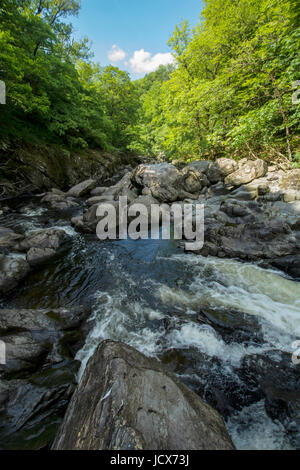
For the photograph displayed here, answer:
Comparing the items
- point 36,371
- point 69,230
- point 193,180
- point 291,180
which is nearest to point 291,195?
point 291,180

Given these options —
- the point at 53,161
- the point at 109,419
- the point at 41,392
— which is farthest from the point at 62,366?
the point at 53,161

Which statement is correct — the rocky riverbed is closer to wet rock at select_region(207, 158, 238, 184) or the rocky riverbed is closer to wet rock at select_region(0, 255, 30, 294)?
wet rock at select_region(0, 255, 30, 294)

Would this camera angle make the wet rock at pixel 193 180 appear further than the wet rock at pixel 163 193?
Yes

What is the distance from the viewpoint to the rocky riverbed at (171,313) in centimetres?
202

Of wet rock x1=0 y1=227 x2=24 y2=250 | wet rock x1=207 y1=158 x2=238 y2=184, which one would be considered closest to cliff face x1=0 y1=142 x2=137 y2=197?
wet rock x1=0 y1=227 x2=24 y2=250

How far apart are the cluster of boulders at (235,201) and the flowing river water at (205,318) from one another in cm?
74

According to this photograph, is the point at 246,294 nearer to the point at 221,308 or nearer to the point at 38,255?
the point at 221,308

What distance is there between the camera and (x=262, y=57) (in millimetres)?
8008

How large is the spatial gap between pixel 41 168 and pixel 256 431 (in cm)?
1340

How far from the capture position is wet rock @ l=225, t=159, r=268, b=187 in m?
9.18

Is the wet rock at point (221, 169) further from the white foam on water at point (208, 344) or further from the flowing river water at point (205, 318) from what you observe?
the white foam on water at point (208, 344)

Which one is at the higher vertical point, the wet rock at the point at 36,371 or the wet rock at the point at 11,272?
the wet rock at the point at 11,272

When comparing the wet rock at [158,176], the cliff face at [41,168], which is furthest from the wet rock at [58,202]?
the wet rock at [158,176]

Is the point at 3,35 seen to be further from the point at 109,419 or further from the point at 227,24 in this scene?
the point at 227,24
